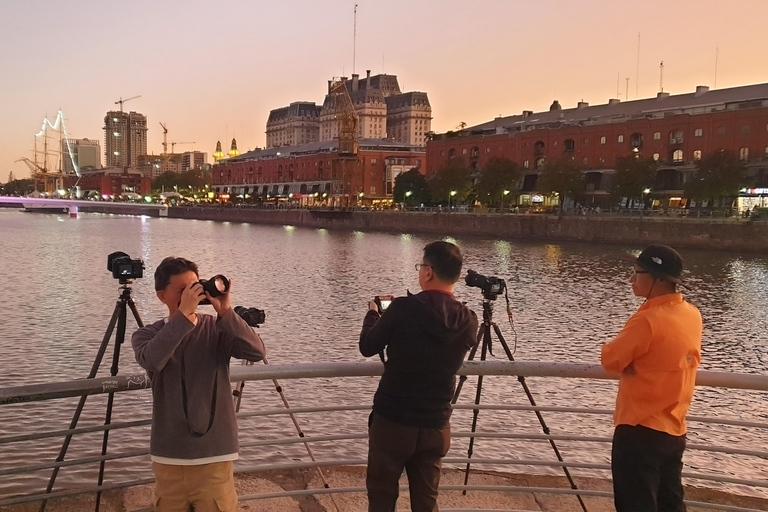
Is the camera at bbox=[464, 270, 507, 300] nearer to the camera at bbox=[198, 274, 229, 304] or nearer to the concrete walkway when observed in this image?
the concrete walkway

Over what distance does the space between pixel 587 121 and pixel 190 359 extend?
264 feet

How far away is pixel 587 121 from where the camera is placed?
78.5 m

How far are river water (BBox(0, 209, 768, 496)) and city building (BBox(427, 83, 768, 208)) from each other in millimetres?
18503

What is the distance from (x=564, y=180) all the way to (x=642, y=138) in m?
10.2

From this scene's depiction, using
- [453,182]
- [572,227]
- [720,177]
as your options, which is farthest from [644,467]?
[453,182]

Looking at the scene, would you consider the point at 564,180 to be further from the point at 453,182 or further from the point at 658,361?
the point at 658,361

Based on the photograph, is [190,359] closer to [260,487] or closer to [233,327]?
[233,327]

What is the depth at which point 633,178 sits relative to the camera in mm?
63875

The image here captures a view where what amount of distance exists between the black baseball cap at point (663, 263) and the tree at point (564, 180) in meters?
67.2

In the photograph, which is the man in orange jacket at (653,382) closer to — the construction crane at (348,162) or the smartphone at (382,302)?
the smartphone at (382,302)

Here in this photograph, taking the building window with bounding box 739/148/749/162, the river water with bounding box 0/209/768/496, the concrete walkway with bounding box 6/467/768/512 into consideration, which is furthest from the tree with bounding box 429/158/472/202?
the concrete walkway with bounding box 6/467/768/512

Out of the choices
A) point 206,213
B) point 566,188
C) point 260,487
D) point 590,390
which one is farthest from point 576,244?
point 206,213

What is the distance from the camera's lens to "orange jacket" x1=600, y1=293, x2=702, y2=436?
330 cm

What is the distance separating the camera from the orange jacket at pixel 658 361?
130 inches
